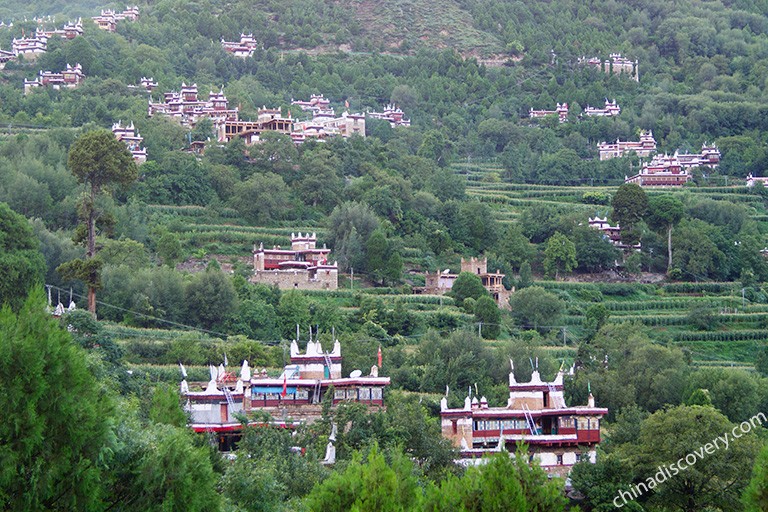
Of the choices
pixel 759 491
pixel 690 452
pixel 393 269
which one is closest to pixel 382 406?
pixel 690 452

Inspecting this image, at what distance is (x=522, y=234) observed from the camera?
64.9 m

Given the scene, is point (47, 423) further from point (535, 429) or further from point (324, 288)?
point (324, 288)

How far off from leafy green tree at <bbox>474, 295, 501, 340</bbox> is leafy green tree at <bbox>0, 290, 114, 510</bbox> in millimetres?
33968

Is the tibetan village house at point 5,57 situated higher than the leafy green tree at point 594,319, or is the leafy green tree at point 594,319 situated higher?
the tibetan village house at point 5,57

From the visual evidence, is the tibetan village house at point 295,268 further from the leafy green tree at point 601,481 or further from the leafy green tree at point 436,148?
the leafy green tree at point 601,481

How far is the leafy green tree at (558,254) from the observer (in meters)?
61.9

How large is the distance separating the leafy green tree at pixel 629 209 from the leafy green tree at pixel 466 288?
1157 centimetres

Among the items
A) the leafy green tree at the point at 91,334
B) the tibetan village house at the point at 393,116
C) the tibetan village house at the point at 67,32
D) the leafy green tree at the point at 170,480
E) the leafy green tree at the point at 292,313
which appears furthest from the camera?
the tibetan village house at the point at 67,32

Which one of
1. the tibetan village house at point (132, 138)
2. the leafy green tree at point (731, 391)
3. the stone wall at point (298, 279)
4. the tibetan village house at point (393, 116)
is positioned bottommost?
the tibetan village house at point (393, 116)

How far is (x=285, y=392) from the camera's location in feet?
119

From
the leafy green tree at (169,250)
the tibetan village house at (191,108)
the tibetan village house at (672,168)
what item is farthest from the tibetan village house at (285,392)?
the tibetan village house at (672,168)

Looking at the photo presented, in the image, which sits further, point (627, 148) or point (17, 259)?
point (627, 148)

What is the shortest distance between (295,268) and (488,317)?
7.98 metres

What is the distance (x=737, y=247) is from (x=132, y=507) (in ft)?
167
